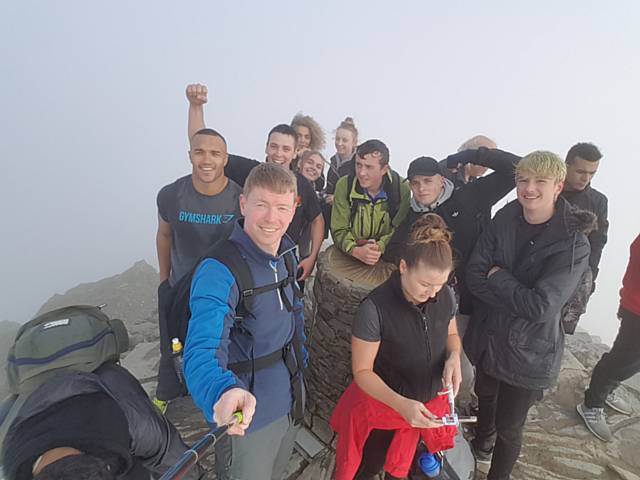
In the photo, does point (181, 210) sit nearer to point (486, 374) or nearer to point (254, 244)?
point (254, 244)

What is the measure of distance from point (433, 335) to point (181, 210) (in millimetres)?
2427

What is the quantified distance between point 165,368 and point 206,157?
208 centimetres

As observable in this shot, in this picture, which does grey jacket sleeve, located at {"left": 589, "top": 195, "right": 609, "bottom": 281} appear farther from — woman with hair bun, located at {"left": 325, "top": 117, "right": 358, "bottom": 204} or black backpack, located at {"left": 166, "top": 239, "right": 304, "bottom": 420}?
woman with hair bun, located at {"left": 325, "top": 117, "right": 358, "bottom": 204}

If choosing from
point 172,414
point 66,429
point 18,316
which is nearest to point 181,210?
point 66,429

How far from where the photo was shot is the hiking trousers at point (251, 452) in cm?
224

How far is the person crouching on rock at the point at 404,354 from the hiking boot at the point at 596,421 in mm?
2748

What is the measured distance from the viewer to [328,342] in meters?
3.90

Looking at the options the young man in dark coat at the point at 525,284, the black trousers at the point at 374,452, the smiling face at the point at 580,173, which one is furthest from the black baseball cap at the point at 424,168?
the black trousers at the point at 374,452

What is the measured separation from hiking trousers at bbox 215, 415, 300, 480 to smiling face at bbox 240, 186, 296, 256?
1246 mm

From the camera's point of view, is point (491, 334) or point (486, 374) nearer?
point (491, 334)

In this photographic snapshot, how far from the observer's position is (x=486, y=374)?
298 cm

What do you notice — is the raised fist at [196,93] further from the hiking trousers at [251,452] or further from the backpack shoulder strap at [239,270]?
the hiking trousers at [251,452]

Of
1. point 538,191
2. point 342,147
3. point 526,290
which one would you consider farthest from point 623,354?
point 342,147

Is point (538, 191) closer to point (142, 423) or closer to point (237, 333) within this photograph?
point (237, 333)
